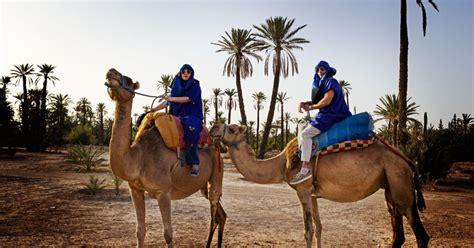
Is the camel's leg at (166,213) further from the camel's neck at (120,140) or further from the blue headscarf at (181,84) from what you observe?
the blue headscarf at (181,84)

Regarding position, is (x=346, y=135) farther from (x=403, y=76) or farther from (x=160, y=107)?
(x=403, y=76)

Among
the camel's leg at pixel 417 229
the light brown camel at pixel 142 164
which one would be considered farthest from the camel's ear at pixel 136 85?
the camel's leg at pixel 417 229

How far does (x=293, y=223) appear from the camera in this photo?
8.84 meters

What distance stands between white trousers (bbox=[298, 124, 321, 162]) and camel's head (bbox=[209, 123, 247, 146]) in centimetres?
92

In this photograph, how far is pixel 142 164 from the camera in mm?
4828

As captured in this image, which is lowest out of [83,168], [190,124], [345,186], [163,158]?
[83,168]

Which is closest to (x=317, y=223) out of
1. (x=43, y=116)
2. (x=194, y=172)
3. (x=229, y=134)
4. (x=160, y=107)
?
(x=229, y=134)

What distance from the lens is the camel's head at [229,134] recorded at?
18.7ft

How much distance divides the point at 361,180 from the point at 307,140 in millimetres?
922

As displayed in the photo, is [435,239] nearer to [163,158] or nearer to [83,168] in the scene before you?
[163,158]


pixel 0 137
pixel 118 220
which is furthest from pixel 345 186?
pixel 0 137

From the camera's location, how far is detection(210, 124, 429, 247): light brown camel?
16.8ft

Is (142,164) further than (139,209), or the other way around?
(139,209)

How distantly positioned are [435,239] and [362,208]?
168 inches
